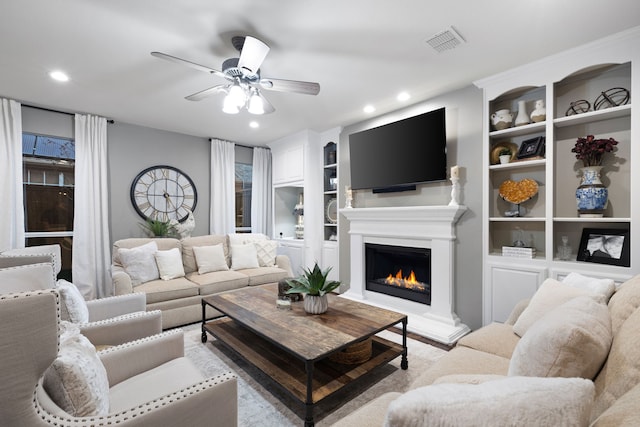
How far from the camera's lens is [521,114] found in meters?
2.80

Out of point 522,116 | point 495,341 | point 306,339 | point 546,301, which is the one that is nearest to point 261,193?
point 306,339

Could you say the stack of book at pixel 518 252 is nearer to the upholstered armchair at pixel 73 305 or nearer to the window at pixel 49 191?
the upholstered armchair at pixel 73 305

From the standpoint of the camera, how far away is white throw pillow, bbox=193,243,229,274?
3.79 meters

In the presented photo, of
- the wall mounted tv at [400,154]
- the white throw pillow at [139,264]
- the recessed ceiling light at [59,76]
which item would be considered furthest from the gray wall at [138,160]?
the wall mounted tv at [400,154]

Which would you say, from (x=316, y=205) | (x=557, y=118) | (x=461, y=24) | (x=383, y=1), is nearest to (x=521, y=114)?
(x=557, y=118)

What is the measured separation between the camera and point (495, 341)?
176cm

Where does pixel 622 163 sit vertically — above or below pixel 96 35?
below

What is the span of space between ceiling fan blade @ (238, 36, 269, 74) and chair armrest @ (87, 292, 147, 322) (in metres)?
1.99

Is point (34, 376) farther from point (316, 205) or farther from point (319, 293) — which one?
point (316, 205)

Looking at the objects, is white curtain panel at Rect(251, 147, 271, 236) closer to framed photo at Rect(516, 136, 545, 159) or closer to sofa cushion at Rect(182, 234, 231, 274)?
sofa cushion at Rect(182, 234, 231, 274)

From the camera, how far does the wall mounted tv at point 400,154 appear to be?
125 inches

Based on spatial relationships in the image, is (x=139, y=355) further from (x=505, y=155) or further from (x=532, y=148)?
(x=532, y=148)

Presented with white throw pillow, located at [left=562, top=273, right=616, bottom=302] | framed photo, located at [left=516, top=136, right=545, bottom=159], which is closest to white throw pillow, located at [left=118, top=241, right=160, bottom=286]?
white throw pillow, located at [left=562, top=273, right=616, bottom=302]

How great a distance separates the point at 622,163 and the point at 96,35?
420 centimetres
